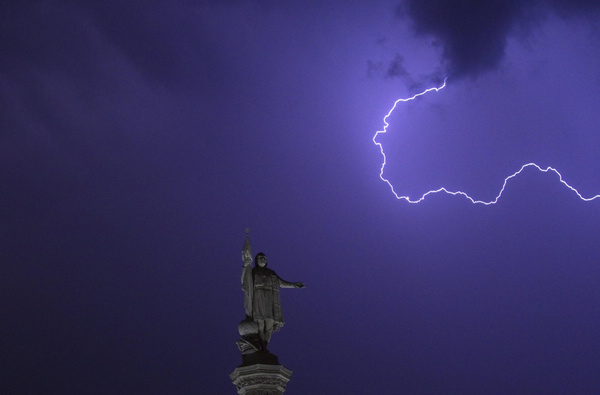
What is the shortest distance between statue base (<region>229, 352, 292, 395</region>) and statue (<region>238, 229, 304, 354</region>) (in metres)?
0.40

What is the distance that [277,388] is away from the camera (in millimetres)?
15062

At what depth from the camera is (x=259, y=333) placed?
15914mm

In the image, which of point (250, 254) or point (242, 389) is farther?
point (250, 254)

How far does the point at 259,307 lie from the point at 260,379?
6.35 feet

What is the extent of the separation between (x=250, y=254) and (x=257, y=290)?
3.18 ft

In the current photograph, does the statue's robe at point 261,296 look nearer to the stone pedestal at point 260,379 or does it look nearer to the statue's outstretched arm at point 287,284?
the statue's outstretched arm at point 287,284

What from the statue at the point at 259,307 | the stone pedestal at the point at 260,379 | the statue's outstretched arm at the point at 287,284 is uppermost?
the statue's outstretched arm at the point at 287,284

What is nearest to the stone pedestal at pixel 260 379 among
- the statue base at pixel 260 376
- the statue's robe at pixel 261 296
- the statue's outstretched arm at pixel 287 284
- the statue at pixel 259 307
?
the statue base at pixel 260 376

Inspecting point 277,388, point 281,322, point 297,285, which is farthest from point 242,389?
point 297,285

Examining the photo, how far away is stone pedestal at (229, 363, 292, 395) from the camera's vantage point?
14914 mm

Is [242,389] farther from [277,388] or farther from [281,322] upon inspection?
[281,322]

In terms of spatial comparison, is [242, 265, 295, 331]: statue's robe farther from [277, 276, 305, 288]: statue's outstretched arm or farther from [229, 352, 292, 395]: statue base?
[229, 352, 292, 395]: statue base

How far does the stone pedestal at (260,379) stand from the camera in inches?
587

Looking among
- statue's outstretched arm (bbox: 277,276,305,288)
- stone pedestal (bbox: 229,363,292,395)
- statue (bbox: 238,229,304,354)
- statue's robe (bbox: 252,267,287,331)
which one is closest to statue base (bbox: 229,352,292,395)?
stone pedestal (bbox: 229,363,292,395)
